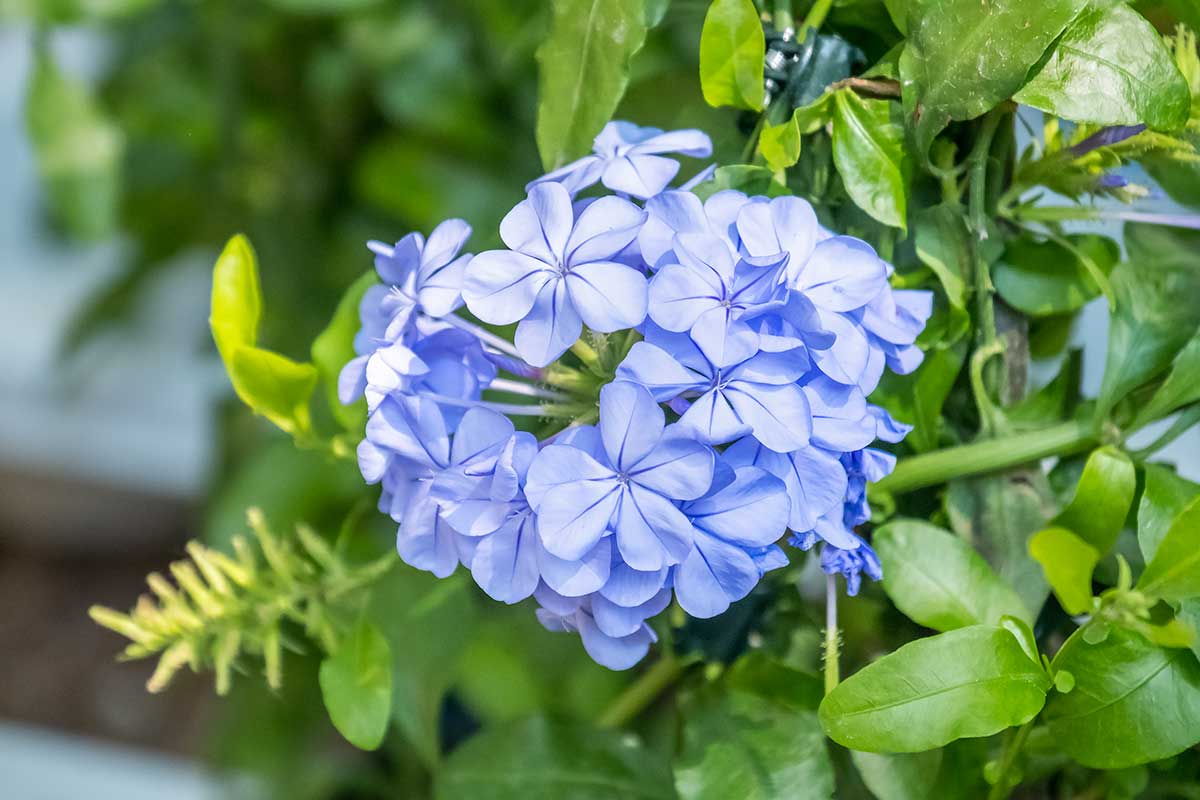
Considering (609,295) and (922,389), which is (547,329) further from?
(922,389)

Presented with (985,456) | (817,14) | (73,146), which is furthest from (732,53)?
(73,146)

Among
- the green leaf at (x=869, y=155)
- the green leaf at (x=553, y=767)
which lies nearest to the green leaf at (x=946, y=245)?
the green leaf at (x=869, y=155)

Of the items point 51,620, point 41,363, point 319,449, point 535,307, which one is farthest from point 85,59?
point 535,307

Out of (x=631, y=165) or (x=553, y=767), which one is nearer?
(x=631, y=165)

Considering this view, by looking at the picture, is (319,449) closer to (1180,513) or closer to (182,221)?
(1180,513)

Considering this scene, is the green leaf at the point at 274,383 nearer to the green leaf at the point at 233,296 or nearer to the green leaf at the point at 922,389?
the green leaf at the point at 233,296

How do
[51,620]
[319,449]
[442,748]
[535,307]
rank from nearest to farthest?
[535,307] < [319,449] < [442,748] < [51,620]
